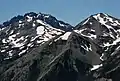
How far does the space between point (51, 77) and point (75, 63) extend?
17.5 meters

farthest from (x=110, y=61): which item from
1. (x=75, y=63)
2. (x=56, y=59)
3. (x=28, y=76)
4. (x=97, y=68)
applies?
(x=28, y=76)

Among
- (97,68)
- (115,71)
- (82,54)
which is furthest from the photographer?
(82,54)

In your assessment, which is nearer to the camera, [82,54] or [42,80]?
[42,80]

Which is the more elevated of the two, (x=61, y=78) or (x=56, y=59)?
(x=56, y=59)

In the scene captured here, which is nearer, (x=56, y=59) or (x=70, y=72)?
(x=70, y=72)

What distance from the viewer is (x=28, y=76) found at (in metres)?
198

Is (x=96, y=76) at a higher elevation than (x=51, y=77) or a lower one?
lower

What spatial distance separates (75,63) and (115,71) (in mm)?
26943

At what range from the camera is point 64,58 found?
639 ft

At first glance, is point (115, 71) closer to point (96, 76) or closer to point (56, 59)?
point (96, 76)

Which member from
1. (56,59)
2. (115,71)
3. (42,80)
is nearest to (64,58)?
(56,59)

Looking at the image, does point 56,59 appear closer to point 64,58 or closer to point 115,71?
point 64,58

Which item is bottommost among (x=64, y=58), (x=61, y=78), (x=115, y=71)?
(x=115, y=71)

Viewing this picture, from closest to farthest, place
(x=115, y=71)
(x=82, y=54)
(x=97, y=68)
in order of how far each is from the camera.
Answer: (x=115, y=71) < (x=97, y=68) < (x=82, y=54)
